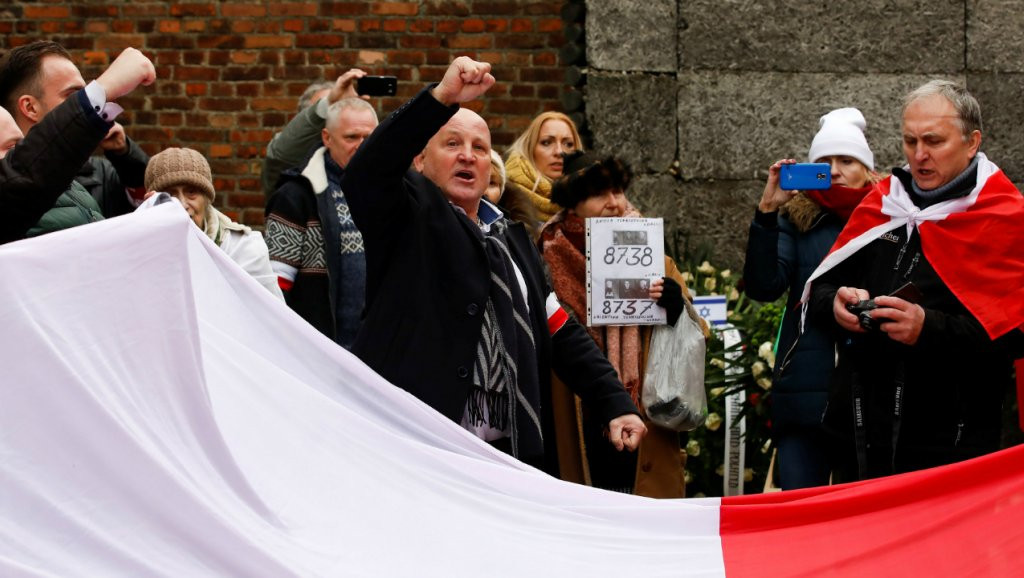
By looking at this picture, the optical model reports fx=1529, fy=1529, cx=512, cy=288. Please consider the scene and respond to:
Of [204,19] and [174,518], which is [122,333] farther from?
[204,19]

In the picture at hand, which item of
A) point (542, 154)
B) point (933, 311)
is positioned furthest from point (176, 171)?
point (933, 311)

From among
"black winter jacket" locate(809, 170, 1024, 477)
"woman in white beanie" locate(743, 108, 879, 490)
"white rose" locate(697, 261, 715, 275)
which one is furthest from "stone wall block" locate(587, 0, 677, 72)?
"black winter jacket" locate(809, 170, 1024, 477)

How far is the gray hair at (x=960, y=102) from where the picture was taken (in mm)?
5285

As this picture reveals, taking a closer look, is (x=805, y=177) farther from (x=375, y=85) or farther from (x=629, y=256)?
(x=375, y=85)

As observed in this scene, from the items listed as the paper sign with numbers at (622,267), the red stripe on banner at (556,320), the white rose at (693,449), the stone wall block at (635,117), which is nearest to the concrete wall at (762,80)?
the stone wall block at (635,117)

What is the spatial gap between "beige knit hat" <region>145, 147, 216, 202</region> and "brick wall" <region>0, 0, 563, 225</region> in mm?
2919

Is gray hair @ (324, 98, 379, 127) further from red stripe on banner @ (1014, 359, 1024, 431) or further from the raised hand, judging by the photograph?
red stripe on banner @ (1014, 359, 1024, 431)

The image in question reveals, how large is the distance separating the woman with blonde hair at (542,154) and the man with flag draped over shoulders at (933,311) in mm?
1858

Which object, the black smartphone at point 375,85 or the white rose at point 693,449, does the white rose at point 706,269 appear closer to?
the white rose at point 693,449

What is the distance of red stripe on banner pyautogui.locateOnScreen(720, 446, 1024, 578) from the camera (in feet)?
12.5

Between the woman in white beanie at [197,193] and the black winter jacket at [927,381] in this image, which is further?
the woman in white beanie at [197,193]

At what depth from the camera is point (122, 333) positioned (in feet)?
11.9

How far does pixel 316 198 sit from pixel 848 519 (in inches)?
114

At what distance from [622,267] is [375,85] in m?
1.60
